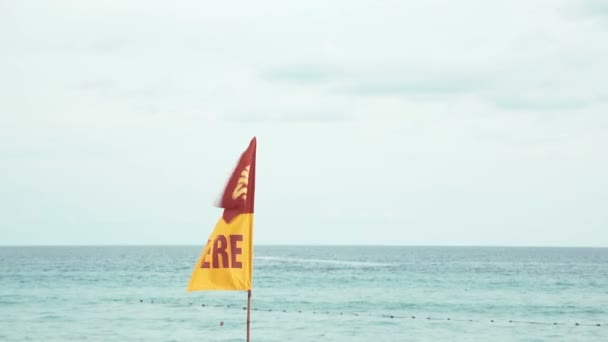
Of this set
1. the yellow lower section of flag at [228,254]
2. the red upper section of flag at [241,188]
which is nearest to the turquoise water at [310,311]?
the yellow lower section of flag at [228,254]

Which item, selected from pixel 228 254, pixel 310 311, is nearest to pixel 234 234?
pixel 228 254

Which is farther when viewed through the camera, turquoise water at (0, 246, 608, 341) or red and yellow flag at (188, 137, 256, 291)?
turquoise water at (0, 246, 608, 341)

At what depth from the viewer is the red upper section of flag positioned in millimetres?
13375

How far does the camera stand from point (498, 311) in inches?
1989

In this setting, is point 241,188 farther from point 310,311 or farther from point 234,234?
point 310,311

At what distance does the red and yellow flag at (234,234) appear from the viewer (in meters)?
13.4

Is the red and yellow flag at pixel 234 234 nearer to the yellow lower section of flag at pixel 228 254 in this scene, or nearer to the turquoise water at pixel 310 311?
the yellow lower section of flag at pixel 228 254

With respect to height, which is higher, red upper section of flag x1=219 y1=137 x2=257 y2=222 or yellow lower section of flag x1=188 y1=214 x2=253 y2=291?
red upper section of flag x1=219 y1=137 x2=257 y2=222

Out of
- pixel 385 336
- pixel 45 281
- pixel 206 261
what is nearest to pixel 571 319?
pixel 385 336

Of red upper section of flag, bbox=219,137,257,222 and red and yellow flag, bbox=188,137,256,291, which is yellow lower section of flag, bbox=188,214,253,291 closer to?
red and yellow flag, bbox=188,137,256,291

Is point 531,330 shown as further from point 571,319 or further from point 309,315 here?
point 309,315

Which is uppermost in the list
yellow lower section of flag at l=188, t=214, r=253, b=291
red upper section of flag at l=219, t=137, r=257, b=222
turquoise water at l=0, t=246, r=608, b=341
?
red upper section of flag at l=219, t=137, r=257, b=222

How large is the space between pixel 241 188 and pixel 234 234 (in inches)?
32.7

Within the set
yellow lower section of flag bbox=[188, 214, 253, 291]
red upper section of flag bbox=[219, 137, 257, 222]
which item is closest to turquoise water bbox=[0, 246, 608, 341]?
yellow lower section of flag bbox=[188, 214, 253, 291]
